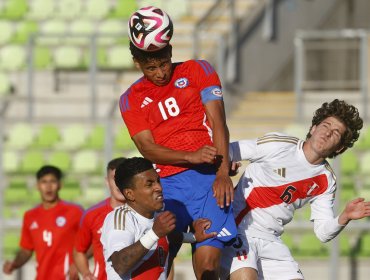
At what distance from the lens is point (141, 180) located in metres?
6.79

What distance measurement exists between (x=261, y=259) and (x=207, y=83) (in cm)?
149

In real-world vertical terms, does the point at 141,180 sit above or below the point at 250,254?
above

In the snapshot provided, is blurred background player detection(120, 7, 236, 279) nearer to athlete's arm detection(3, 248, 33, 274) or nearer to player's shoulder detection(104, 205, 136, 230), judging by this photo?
player's shoulder detection(104, 205, 136, 230)

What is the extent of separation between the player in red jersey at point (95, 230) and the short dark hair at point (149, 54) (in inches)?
94.6

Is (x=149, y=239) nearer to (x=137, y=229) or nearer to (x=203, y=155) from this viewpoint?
(x=137, y=229)

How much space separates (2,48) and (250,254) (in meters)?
10.3

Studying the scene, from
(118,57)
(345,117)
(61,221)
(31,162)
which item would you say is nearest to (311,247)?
(61,221)

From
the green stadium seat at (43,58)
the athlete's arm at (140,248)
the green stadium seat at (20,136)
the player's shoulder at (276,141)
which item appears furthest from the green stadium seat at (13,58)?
the athlete's arm at (140,248)

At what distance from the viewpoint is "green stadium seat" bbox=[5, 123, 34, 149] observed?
48.5 ft

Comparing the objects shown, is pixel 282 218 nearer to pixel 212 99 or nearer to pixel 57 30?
pixel 212 99

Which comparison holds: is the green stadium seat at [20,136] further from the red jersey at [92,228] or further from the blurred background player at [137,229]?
the blurred background player at [137,229]

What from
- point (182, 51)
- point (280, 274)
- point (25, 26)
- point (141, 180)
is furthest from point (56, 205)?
point (25, 26)

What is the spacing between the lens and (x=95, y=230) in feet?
31.8

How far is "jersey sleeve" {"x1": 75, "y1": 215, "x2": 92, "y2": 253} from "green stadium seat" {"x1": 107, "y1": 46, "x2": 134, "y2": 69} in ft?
23.1
